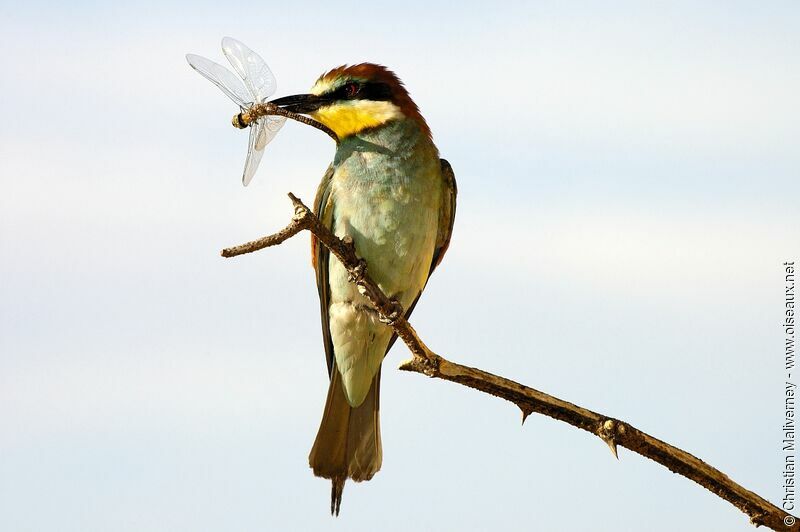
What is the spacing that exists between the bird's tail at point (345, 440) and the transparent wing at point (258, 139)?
117 cm

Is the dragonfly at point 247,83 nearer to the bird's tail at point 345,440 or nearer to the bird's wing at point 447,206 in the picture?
the bird's wing at point 447,206

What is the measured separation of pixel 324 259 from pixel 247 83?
983 millimetres

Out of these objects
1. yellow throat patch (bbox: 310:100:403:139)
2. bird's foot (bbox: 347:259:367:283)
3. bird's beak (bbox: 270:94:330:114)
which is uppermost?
bird's beak (bbox: 270:94:330:114)

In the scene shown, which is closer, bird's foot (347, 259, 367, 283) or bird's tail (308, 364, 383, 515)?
bird's foot (347, 259, 367, 283)

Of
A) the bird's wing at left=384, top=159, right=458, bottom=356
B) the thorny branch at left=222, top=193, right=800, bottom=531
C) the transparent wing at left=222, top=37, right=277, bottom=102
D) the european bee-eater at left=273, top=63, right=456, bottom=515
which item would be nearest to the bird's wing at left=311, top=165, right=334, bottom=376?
the european bee-eater at left=273, top=63, right=456, bottom=515

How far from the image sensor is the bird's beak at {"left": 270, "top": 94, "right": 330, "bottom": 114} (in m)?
5.11

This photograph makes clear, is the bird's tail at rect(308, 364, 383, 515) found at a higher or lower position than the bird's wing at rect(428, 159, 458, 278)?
lower

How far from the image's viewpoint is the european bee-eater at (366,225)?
15.7 feet

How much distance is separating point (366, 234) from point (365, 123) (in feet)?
2.07

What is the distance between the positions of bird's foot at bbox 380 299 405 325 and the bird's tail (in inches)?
27.9

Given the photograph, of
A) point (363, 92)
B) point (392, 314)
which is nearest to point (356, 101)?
point (363, 92)

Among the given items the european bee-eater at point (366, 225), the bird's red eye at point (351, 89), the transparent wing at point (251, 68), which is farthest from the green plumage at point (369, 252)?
the transparent wing at point (251, 68)

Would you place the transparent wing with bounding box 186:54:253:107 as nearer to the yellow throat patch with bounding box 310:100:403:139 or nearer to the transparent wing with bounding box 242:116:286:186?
the transparent wing with bounding box 242:116:286:186

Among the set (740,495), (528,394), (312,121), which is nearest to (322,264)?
(312,121)
